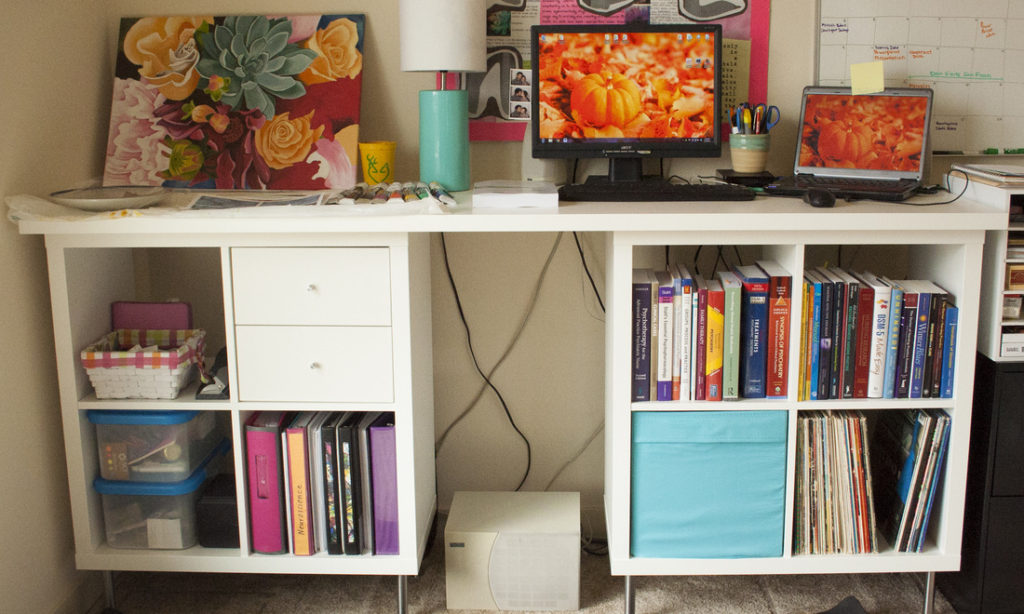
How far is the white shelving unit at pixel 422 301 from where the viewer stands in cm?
173

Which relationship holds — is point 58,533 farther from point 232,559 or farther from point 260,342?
point 260,342

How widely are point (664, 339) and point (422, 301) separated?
56 cm

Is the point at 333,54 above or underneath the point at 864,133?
above

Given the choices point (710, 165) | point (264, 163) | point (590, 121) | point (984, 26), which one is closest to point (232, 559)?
point (264, 163)

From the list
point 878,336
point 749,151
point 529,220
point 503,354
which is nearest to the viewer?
point 529,220

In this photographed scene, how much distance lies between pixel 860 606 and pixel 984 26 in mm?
1353

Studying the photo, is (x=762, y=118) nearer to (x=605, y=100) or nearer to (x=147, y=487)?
(x=605, y=100)

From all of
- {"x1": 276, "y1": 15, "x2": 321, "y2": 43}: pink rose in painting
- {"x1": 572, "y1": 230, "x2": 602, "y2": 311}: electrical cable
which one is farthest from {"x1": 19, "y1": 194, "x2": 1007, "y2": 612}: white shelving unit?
{"x1": 276, "y1": 15, "x2": 321, "y2": 43}: pink rose in painting

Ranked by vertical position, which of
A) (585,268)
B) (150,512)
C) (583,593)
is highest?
(585,268)

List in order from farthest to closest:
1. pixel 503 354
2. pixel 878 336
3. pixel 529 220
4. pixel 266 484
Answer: pixel 503 354 < pixel 266 484 < pixel 878 336 < pixel 529 220

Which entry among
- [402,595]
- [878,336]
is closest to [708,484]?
[878,336]

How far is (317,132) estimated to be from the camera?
214 cm

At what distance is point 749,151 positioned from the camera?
207 centimetres

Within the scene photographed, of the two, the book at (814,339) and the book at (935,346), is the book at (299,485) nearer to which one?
the book at (814,339)
